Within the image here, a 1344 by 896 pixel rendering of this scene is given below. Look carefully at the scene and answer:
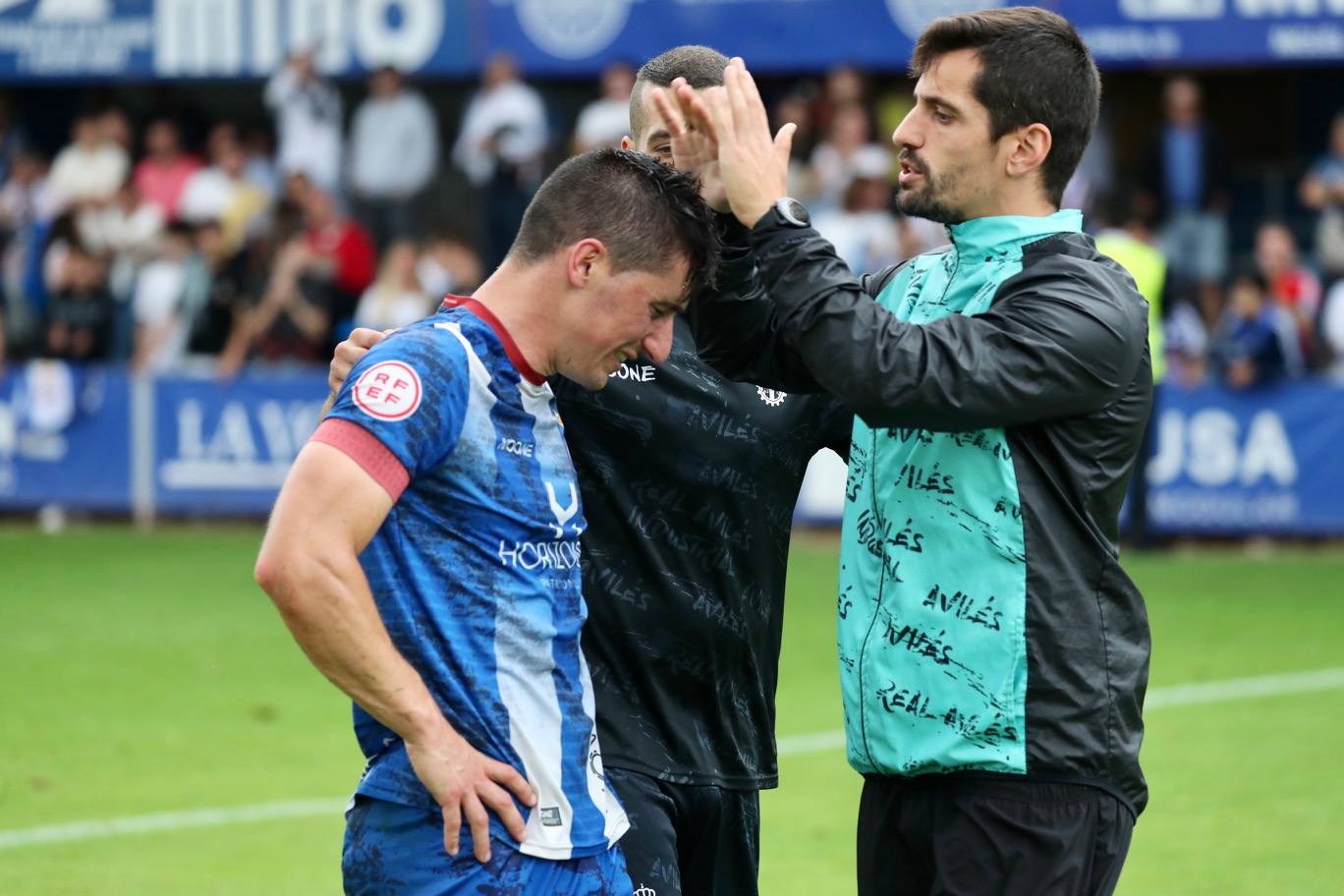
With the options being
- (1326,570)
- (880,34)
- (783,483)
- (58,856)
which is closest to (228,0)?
(880,34)

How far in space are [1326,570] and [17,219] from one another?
42.8 feet

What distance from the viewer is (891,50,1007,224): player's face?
3951 mm

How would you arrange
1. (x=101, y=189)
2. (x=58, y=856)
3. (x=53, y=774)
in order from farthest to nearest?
(x=101, y=189) → (x=53, y=774) → (x=58, y=856)

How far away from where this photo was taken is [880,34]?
55.4 feet

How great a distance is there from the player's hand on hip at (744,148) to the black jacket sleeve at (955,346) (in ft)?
0.21

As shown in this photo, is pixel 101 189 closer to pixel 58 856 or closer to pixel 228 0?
pixel 228 0

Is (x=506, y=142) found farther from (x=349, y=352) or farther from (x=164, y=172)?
(x=349, y=352)

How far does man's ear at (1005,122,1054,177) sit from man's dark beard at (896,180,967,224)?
133mm

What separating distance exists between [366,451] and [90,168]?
1786 cm

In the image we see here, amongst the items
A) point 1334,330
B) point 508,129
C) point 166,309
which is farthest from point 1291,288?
point 166,309

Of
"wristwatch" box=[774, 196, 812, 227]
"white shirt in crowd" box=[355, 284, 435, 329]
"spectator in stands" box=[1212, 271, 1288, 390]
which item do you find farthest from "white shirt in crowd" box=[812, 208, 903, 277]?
"wristwatch" box=[774, 196, 812, 227]

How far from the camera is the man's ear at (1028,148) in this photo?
3936 millimetres

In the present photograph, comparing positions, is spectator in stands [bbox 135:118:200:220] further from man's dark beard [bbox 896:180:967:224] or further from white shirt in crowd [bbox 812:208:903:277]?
man's dark beard [bbox 896:180:967:224]

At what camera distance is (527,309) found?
12.1 ft
